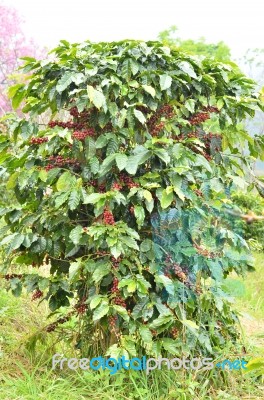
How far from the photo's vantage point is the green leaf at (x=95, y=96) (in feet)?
6.72

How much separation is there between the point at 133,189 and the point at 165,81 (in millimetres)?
435

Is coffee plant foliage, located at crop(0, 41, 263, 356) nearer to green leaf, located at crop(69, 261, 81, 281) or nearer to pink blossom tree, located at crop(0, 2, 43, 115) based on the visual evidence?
green leaf, located at crop(69, 261, 81, 281)

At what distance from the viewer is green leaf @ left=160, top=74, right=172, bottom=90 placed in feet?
7.02

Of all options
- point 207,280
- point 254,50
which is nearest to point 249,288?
point 207,280

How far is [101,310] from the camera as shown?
2074mm

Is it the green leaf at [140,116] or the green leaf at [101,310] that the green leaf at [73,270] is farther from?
the green leaf at [140,116]

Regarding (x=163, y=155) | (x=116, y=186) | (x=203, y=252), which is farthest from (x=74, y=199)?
(x=203, y=252)

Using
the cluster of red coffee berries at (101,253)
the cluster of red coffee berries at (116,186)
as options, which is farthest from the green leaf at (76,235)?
the cluster of red coffee berries at (116,186)

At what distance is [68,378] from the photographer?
2.38 meters

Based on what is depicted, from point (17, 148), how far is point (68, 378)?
41.7 inches

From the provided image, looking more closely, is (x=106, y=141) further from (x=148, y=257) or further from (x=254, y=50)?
(x=254, y=50)

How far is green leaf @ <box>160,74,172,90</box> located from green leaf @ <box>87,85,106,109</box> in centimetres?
24

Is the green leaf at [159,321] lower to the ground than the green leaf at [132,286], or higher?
lower

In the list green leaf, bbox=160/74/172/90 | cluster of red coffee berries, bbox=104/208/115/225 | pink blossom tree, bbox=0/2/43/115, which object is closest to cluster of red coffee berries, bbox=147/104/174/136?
green leaf, bbox=160/74/172/90
